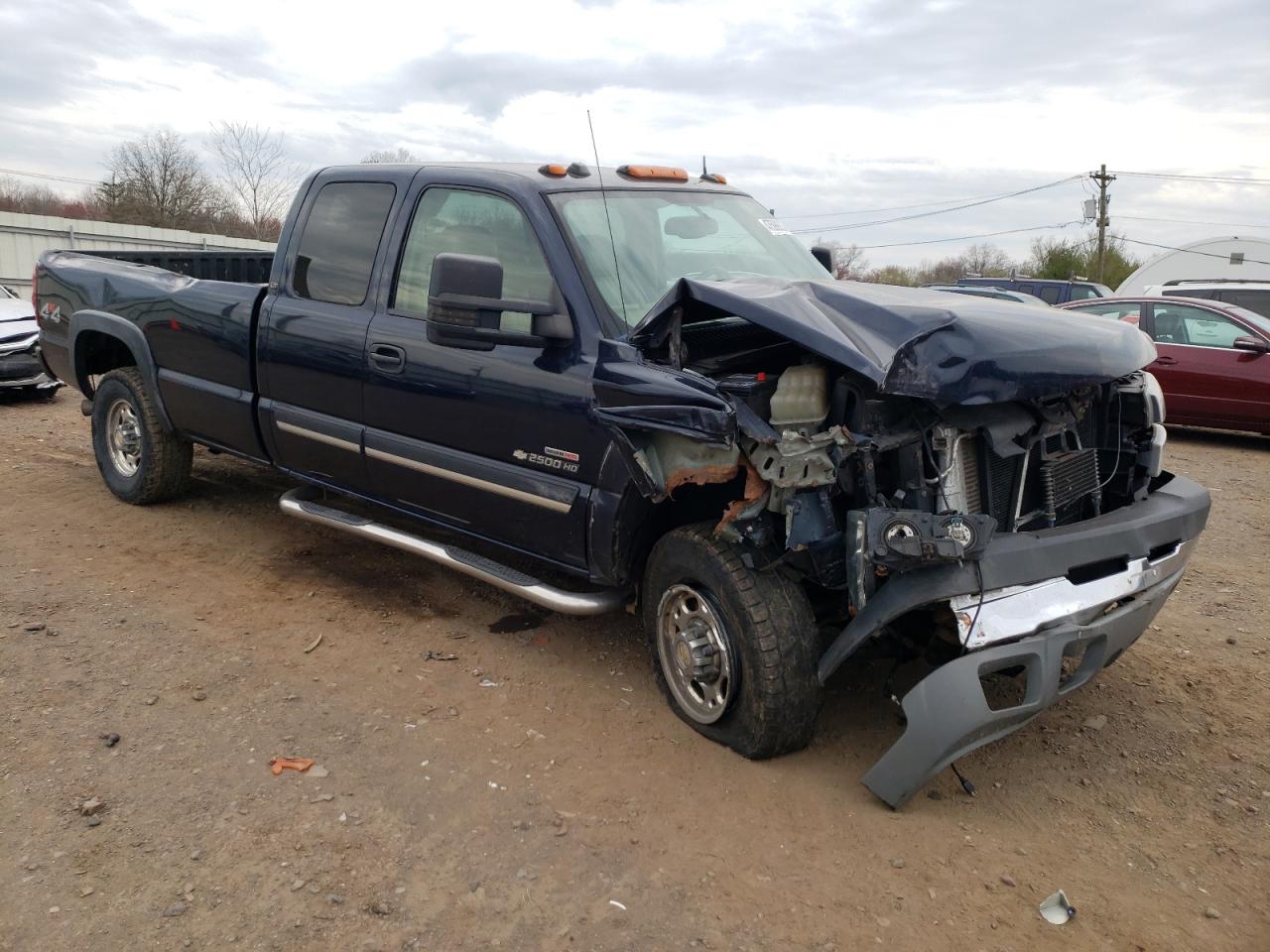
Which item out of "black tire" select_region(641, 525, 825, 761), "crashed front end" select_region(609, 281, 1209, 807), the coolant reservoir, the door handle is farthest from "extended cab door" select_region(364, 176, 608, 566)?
the coolant reservoir

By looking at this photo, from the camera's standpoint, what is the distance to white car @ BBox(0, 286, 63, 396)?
421 inches

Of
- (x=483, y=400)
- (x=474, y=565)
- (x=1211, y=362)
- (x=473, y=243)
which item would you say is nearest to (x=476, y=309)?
(x=483, y=400)

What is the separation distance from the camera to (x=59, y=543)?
5.66 meters

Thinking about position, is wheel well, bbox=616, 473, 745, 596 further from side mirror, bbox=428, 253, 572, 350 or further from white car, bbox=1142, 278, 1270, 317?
white car, bbox=1142, 278, 1270, 317

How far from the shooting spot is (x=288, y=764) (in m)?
3.47

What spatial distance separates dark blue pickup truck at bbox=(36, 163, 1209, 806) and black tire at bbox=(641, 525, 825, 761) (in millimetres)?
11

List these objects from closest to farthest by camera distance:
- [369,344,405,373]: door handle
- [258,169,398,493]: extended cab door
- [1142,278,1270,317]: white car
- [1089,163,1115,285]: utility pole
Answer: [369,344,405,373]: door handle < [258,169,398,493]: extended cab door < [1142,278,1270,317]: white car < [1089,163,1115,285]: utility pole

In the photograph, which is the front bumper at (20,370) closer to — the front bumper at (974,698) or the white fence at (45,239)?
the front bumper at (974,698)

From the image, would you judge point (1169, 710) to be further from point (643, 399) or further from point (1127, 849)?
point (643, 399)

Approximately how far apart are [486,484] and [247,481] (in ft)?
12.2

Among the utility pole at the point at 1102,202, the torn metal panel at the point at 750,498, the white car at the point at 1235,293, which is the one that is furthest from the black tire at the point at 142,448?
the utility pole at the point at 1102,202

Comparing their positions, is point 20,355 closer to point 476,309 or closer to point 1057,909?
point 476,309

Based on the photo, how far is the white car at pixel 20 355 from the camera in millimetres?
10688

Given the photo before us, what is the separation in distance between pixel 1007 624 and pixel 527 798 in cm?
161
